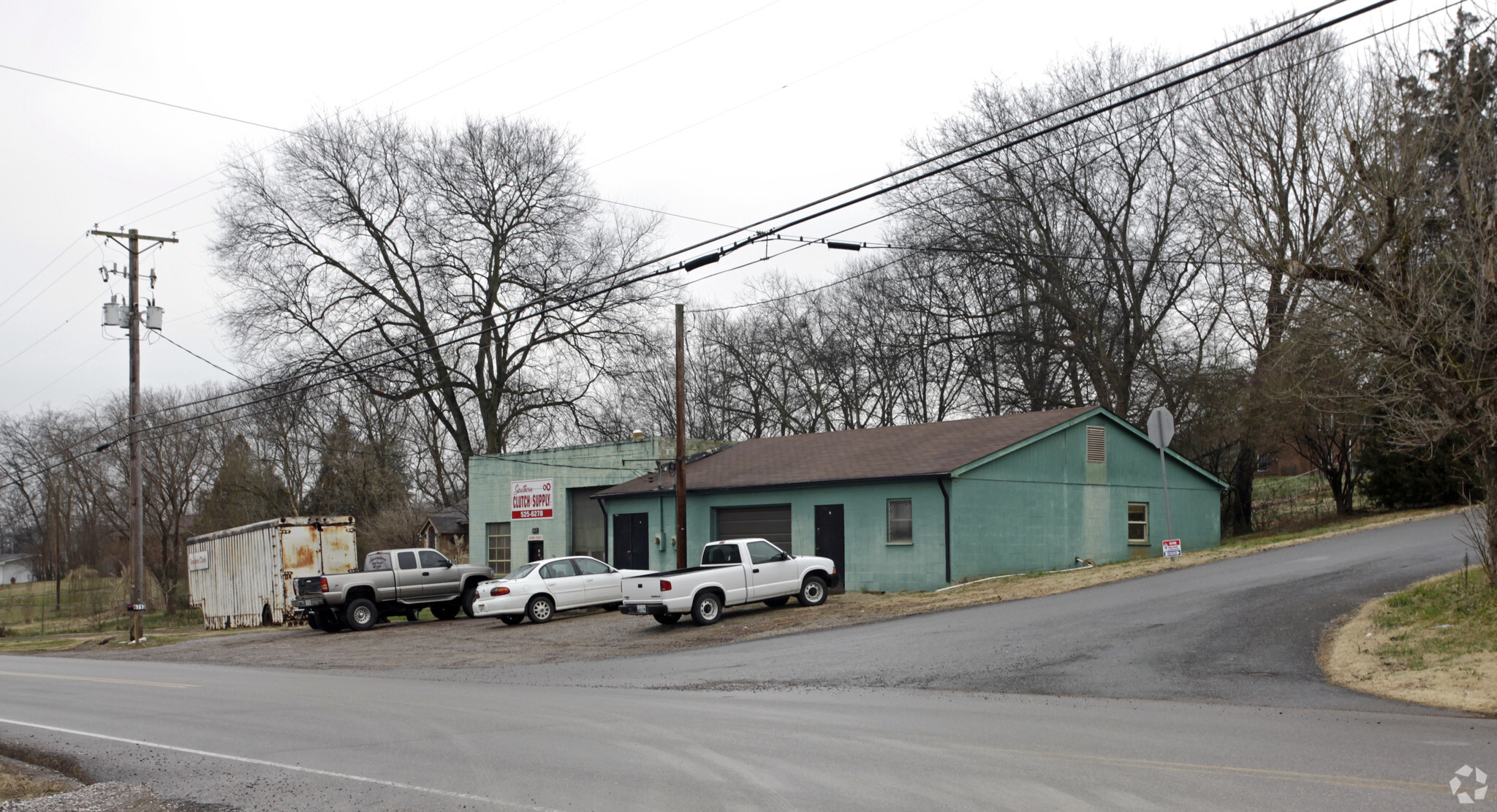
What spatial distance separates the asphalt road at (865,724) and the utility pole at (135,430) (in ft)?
41.5

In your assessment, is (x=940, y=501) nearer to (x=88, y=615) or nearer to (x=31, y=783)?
(x=31, y=783)

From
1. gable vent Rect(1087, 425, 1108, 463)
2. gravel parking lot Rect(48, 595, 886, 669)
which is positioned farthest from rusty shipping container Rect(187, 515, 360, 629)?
gable vent Rect(1087, 425, 1108, 463)

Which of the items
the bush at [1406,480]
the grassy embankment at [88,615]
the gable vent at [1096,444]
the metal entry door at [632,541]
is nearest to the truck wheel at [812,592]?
the gable vent at [1096,444]

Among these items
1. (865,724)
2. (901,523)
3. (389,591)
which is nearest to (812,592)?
(901,523)

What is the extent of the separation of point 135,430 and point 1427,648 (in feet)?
104

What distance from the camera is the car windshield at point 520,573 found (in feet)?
84.0

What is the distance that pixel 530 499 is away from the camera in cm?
3691

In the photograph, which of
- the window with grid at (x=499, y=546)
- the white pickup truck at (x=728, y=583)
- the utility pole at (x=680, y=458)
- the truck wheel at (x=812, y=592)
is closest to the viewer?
the white pickup truck at (x=728, y=583)

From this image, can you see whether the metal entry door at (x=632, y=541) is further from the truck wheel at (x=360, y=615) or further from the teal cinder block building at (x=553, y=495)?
the truck wheel at (x=360, y=615)

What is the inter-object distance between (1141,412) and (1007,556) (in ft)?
56.3

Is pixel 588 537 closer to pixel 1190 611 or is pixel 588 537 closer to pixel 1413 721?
pixel 1190 611

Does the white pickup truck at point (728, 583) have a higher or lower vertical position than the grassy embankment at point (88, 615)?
higher

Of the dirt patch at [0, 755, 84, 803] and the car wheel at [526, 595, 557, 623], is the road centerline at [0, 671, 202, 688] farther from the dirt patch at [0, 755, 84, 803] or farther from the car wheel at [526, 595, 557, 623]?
the car wheel at [526, 595, 557, 623]

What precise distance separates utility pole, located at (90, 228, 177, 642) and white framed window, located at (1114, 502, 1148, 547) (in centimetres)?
2751
